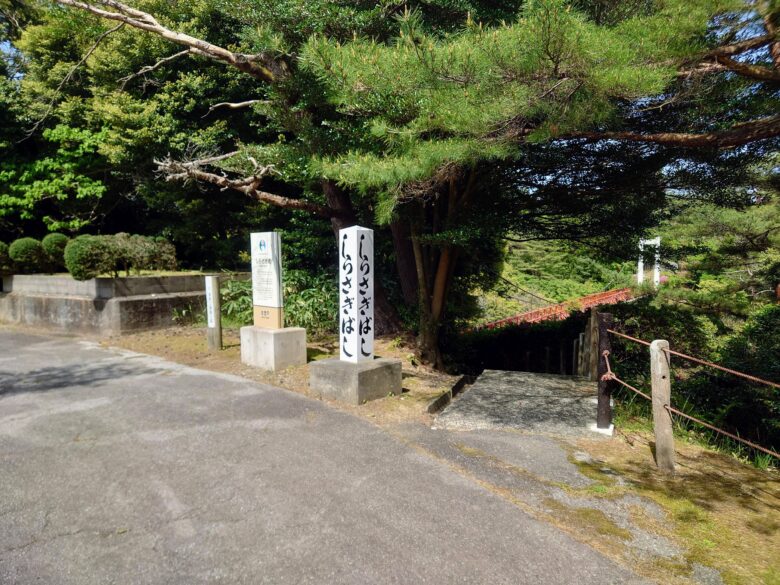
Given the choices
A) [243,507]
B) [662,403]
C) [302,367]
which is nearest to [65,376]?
[302,367]

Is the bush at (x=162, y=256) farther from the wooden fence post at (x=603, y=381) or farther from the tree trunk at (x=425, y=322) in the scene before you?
the wooden fence post at (x=603, y=381)

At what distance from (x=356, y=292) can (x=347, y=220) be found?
13.4 ft

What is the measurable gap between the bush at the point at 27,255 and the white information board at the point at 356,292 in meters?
9.53

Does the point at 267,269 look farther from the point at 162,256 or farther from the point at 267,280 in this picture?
the point at 162,256

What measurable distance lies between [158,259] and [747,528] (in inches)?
421

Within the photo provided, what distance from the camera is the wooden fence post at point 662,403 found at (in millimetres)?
4102

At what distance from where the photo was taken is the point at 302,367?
733 cm

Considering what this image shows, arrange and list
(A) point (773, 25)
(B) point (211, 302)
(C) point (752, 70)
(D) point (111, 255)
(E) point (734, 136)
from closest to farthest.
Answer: (A) point (773, 25) → (C) point (752, 70) → (E) point (734, 136) → (B) point (211, 302) → (D) point (111, 255)

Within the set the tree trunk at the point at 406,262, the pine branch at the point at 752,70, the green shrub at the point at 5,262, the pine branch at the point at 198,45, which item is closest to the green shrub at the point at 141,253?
the green shrub at the point at 5,262

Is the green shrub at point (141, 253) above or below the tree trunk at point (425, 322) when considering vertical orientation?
above

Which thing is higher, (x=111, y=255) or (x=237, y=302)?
(x=111, y=255)

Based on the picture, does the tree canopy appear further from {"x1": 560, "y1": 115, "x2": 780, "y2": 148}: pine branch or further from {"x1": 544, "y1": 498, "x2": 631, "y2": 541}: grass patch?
{"x1": 544, "y1": 498, "x2": 631, "y2": 541}: grass patch

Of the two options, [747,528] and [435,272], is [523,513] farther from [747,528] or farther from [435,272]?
[435,272]

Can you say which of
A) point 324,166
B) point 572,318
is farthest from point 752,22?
point 572,318
